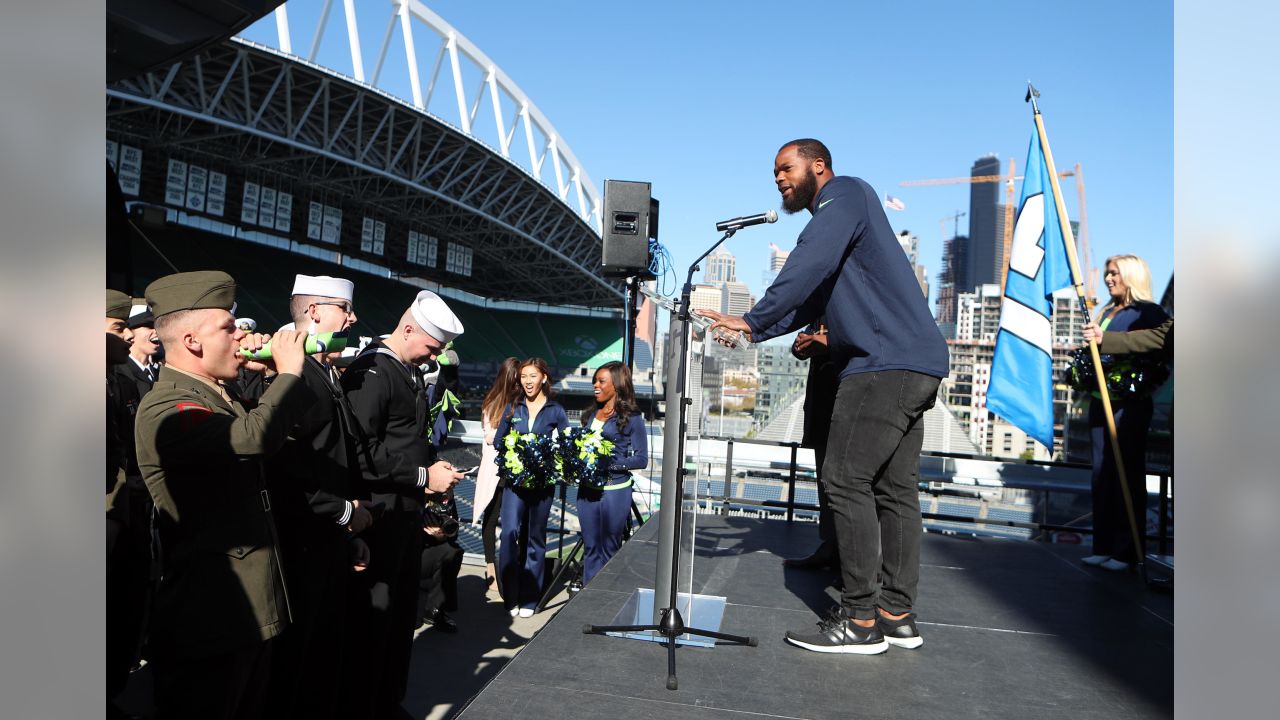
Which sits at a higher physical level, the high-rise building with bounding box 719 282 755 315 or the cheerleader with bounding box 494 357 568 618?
the high-rise building with bounding box 719 282 755 315

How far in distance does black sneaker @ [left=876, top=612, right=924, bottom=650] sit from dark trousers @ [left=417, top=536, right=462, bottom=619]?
3.36 metres

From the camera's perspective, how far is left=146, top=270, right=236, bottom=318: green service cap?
2260 millimetres

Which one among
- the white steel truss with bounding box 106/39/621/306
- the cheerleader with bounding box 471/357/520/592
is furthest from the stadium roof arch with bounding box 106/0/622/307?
the cheerleader with bounding box 471/357/520/592

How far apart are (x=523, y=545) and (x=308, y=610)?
344 centimetres

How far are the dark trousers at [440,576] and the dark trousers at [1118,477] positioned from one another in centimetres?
414

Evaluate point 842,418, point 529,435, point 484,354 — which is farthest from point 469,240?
point 842,418

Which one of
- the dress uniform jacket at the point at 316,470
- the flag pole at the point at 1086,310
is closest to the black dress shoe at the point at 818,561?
the flag pole at the point at 1086,310

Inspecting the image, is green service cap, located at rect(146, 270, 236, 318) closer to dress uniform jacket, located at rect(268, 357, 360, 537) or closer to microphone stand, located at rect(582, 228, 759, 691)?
dress uniform jacket, located at rect(268, 357, 360, 537)

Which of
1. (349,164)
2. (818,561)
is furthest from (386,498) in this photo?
(349,164)

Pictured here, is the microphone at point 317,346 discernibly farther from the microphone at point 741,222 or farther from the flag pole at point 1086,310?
the flag pole at point 1086,310

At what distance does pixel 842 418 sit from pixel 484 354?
4903cm

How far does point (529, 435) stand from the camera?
20.0ft

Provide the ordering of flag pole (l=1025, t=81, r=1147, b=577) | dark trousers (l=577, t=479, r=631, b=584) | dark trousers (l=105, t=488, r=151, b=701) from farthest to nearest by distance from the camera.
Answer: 1. dark trousers (l=577, t=479, r=631, b=584)
2. flag pole (l=1025, t=81, r=1147, b=577)
3. dark trousers (l=105, t=488, r=151, b=701)

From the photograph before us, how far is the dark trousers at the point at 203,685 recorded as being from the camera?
7.25 ft
